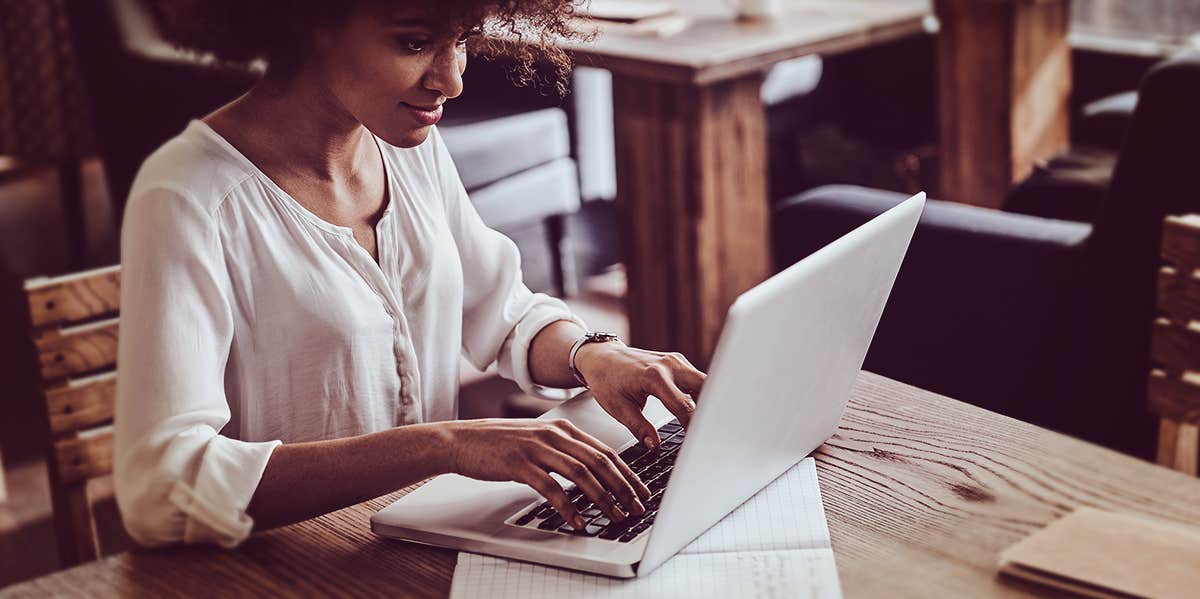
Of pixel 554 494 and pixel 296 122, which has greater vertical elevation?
pixel 296 122

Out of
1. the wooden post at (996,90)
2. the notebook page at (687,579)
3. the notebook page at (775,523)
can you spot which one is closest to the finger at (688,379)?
the notebook page at (775,523)

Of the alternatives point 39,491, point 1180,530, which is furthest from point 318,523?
point 39,491

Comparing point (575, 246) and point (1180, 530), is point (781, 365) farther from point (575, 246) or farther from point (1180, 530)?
point (575, 246)

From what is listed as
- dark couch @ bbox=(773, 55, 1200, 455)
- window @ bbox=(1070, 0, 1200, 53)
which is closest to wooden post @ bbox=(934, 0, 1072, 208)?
window @ bbox=(1070, 0, 1200, 53)

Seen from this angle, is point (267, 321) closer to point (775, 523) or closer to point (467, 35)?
point (467, 35)

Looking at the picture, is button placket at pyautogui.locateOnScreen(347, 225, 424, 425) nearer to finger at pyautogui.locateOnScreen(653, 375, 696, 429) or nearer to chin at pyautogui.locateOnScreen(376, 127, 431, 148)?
chin at pyautogui.locateOnScreen(376, 127, 431, 148)

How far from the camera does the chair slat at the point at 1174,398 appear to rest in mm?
1470

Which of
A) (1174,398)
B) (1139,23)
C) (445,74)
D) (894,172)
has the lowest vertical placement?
(894,172)

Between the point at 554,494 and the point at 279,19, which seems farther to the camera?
the point at 279,19

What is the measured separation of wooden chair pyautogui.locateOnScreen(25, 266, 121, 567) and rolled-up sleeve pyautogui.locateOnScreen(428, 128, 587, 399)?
1.25 ft

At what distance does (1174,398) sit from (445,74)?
3.07 feet

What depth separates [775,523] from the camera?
980 millimetres

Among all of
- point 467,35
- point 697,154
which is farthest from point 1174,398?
point 697,154

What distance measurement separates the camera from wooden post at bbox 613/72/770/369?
2688 mm
